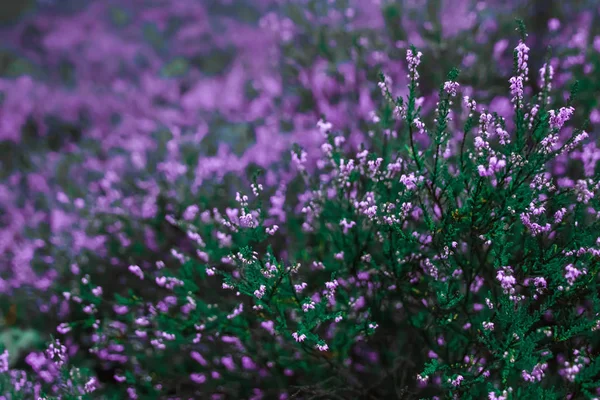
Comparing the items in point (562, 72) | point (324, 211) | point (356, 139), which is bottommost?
point (324, 211)

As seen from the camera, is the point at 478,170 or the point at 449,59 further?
the point at 449,59

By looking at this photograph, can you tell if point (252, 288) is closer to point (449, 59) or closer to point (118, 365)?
point (118, 365)

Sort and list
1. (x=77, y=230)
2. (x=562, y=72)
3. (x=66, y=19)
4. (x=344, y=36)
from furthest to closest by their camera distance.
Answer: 1. (x=66, y=19)
2. (x=344, y=36)
3. (x=77, y=230)
4. (x=562, y=72)

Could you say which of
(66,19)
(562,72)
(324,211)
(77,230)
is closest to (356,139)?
(562,72)

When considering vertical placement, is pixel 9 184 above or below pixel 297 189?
above

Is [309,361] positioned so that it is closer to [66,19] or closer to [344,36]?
[344,36]

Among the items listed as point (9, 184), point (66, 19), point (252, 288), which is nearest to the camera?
point (252, 288)

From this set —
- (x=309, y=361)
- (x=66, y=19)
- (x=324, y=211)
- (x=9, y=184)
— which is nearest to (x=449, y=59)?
(x=324, y=211)
